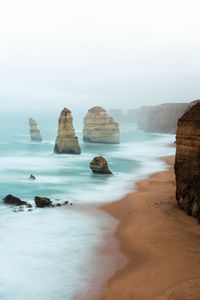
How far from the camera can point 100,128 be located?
74188mm

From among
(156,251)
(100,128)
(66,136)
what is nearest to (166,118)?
(100,128)

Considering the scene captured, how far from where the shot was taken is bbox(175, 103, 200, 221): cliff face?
16.3 m

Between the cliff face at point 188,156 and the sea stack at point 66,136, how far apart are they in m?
31.8

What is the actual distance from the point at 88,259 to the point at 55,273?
168 centimetres

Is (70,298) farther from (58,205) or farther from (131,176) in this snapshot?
(131,176)

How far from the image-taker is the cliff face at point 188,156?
16.3 m

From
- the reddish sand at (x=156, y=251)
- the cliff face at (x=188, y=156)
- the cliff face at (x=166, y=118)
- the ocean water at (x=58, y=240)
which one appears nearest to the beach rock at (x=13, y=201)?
the ocean water at (x=58, y=240)

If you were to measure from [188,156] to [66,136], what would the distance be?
108 ft

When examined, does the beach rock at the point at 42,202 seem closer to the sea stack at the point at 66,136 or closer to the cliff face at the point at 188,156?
the cliff face at the point at 188,156

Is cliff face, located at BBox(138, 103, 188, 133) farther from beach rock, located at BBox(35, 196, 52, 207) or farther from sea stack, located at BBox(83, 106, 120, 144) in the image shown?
beach rock, located at BBox(35, 196, 52, 207)

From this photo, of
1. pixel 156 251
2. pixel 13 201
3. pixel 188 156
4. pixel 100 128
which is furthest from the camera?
pixel 100 128

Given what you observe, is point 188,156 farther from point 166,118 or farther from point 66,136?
point 166,118

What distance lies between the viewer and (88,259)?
13.0 meters

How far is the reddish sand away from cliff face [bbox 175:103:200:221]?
0.73m
